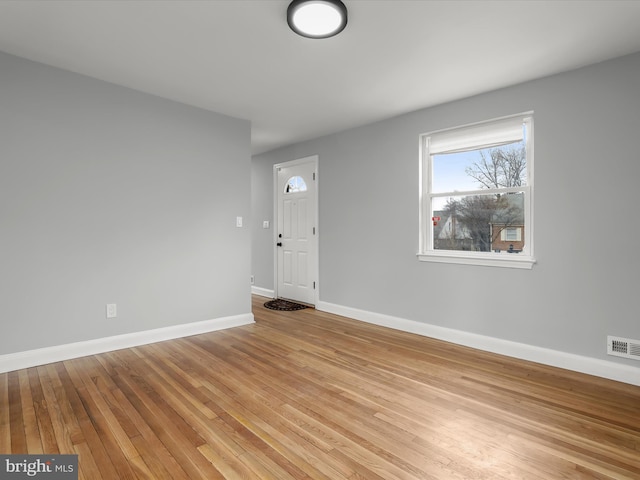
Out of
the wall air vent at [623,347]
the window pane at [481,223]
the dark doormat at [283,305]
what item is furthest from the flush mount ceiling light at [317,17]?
the dark doormat at [283,305]

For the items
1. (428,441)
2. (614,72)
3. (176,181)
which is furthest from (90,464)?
(614,72)

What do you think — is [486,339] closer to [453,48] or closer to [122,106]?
[453,48]

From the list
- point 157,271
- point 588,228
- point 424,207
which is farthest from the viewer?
point 424,207

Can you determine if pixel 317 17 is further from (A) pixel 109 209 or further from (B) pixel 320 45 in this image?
(A) pixel 109 209

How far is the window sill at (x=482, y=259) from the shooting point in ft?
10.4

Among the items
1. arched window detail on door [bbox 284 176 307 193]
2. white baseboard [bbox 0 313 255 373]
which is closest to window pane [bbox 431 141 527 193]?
arched window detail on door [bbox 284 176 307 193]

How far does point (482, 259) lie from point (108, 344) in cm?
371

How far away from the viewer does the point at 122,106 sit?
334cm

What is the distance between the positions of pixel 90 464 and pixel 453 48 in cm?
344

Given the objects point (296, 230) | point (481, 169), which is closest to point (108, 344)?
point (296, 230)

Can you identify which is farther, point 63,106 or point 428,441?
point 63,106

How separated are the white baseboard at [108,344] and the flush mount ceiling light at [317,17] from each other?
3.07 m

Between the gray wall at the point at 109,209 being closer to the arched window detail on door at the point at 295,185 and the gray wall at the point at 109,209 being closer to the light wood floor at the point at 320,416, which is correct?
the light wood floor at the point at 320,416

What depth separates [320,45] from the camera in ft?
8.50
